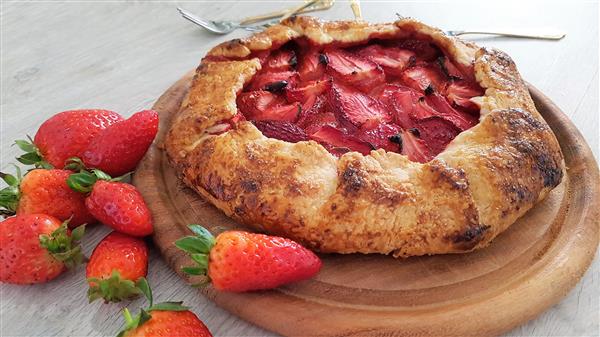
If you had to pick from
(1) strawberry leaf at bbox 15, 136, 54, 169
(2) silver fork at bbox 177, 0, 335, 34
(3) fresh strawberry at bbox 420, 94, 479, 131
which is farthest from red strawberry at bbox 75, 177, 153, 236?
(2) silver fork at bbox 177, 0, 335, 34

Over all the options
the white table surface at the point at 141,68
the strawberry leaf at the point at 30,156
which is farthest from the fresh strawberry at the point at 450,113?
the strawberry leaf at the point at 30,156

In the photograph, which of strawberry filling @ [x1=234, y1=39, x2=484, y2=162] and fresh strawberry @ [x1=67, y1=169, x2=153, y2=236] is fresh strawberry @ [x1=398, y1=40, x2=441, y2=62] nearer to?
strawberry filling @ [x1=234, y1=39, x2=484, y2=162]

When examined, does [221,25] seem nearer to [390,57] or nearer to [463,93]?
[390,57]

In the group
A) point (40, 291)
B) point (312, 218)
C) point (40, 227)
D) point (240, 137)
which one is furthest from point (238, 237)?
point (40, 291)

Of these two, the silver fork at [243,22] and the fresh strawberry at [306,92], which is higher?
the fresh strawberry at [306,92]

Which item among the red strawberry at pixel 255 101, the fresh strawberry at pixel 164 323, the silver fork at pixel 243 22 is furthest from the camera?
the silver fork at pixel 243 22

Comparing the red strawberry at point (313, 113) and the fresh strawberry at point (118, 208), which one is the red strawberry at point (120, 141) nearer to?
the fresh strawberry at point (118, 208)

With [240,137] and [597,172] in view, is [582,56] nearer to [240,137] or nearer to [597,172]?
[597,172]
